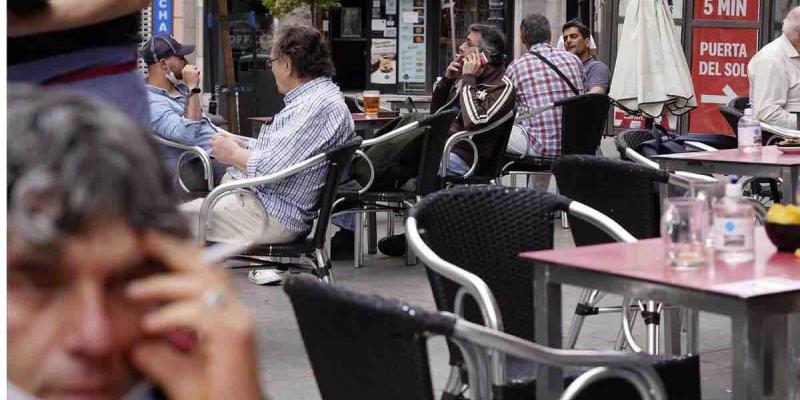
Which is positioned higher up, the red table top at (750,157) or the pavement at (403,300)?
the red table top at (750,157)

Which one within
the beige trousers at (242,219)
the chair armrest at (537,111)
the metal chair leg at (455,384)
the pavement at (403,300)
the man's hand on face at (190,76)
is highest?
the man's hand on face at (190,76)

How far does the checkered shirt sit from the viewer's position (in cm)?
898

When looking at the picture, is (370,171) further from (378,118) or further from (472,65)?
(378,118)

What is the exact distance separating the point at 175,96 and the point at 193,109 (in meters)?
0.62

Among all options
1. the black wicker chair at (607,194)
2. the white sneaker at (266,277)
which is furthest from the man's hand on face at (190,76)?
the black wicker chair at (607,194)

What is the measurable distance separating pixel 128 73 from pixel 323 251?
450 cm

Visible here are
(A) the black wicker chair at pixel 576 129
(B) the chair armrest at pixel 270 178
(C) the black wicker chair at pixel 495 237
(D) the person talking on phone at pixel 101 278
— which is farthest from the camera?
(A) the black wicker chair at pixel 576 129

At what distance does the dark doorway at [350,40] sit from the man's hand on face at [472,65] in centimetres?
1812

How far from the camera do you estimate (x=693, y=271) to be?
9.24ft

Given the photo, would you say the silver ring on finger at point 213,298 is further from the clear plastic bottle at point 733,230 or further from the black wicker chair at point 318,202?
the black wicker chair at point 318,202

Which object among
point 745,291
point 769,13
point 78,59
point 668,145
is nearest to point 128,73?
point 78,59

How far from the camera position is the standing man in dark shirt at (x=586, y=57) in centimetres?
1034

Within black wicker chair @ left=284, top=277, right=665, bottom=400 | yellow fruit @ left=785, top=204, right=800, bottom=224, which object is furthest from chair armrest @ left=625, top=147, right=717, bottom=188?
black wicker chair @ left=284, top=277, right=665, bottom=400

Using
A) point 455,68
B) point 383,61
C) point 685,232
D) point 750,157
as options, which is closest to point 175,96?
point 455,68
